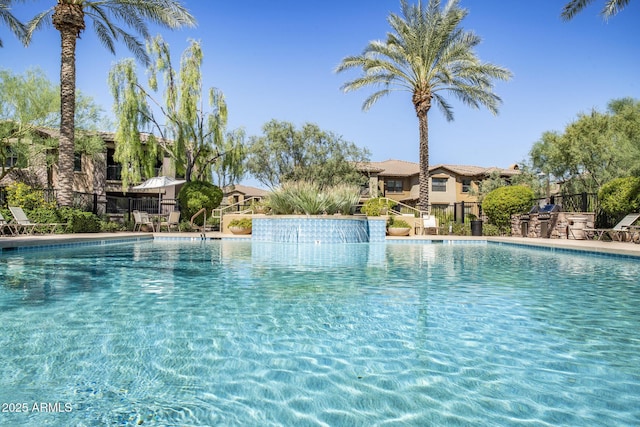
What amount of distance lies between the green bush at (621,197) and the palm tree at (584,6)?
19.1 feet

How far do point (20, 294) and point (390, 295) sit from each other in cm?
474

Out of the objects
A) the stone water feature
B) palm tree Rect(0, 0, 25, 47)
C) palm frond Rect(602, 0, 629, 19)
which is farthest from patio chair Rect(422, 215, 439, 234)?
palm tree Rect(0, 0, 25, 47)

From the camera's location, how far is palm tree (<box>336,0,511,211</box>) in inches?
757

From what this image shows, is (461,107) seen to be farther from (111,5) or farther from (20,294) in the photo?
(20,294)

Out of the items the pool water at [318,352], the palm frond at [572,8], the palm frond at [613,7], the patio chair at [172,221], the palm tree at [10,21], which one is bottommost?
the pool water at [318,352]

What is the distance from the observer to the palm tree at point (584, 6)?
12969mm

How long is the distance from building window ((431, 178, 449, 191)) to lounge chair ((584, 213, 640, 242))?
24.7 metres

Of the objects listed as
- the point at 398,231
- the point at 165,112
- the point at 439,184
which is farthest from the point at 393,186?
the point at 165,112

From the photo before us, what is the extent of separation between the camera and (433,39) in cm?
1914

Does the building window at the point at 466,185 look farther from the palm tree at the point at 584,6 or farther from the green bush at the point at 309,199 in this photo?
the palm tree at the point at 584,6

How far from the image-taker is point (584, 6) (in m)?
13.9

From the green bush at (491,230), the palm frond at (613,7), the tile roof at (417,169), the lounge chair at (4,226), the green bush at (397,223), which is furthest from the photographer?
the tile roof at (417,169)

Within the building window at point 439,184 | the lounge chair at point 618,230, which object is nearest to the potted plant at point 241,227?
the lounge chair at point 618,230

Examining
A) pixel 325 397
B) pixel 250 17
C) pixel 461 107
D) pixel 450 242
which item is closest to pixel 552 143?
pixel 461 107
